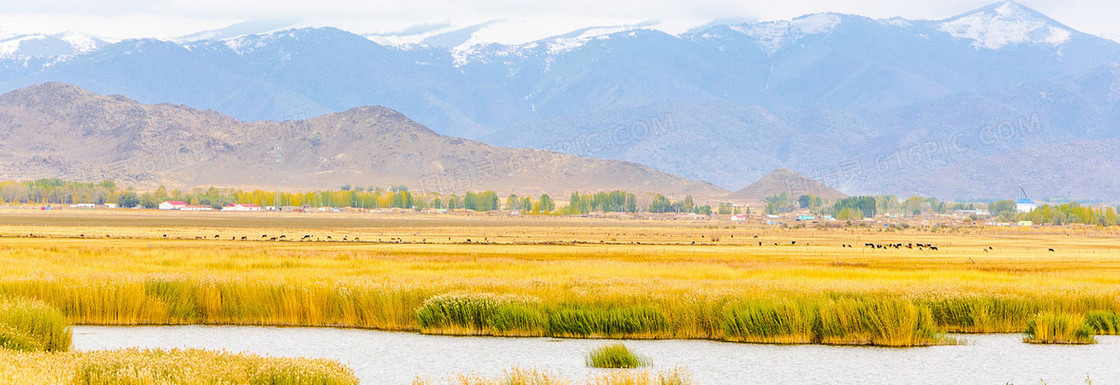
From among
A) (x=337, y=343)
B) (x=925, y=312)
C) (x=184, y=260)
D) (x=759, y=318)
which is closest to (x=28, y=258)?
(x=184, y=260)

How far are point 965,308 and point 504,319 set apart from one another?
1283cm

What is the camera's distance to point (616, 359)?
A: 25234 millimetres

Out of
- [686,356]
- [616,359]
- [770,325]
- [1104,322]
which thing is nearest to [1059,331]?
[1104,322]

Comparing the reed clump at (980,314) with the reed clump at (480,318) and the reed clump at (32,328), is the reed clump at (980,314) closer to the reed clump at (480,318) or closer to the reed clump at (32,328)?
the reed clump at (480,318)

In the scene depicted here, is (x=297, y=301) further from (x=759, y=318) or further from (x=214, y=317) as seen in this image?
(x=759, y=318)

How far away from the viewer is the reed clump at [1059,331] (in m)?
30.3

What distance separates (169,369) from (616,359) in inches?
394

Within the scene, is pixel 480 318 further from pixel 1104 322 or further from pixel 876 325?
pixel 1104 322

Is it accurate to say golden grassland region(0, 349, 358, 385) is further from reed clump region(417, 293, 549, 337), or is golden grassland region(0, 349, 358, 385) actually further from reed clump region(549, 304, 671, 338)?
reed clump region(549, 304, 671, 338)

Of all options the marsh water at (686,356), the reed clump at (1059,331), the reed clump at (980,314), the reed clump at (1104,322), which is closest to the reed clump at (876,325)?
the marsh water at (686,356)

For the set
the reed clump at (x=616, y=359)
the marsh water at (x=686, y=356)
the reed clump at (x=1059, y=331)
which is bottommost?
the marsh water at (x=686, y=356)

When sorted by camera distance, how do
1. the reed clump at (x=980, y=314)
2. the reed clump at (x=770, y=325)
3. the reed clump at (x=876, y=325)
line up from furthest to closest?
the reed clump at (x=980, y=314)
the reed clump at (x=770, y=325)
the reed clump at (x=876, y=325)

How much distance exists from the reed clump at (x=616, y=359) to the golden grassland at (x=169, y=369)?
23.1 feet

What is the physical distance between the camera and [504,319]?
3108 cm
